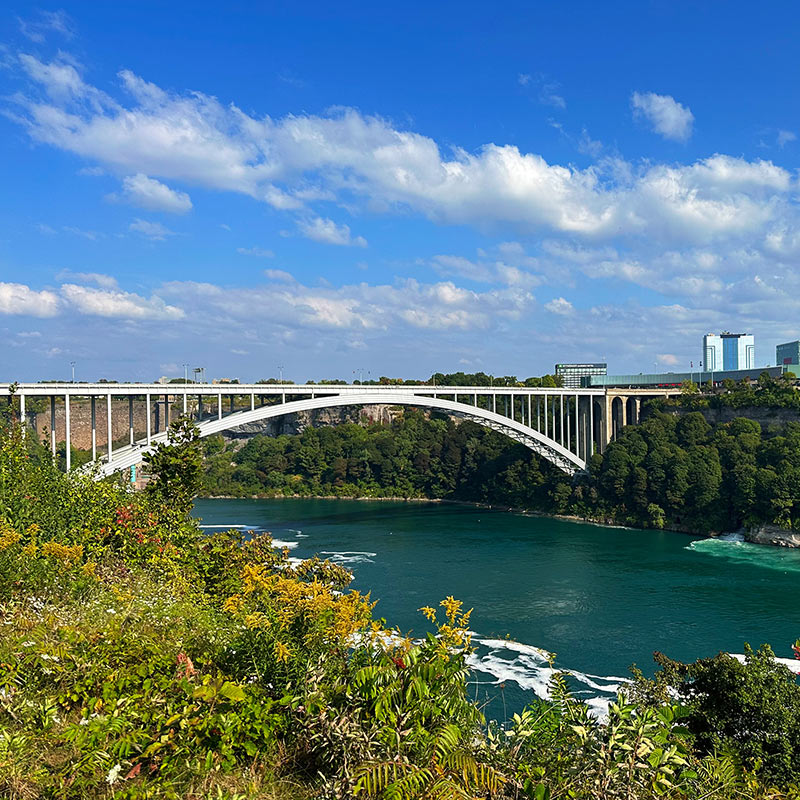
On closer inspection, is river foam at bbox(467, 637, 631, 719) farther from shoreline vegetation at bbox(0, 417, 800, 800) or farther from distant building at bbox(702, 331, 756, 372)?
distant building at bbox(702, 331, 756, 372)

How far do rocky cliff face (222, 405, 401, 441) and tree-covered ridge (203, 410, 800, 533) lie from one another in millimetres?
2095

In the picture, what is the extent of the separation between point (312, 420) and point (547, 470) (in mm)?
22112

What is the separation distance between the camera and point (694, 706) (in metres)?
4.60

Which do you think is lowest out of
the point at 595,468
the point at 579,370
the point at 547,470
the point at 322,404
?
the point at 547,470

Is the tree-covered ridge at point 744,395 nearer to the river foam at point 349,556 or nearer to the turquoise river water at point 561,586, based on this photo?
the turquoise river water at point 561,586

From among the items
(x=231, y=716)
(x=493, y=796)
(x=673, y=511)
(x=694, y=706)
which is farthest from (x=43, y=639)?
(x=673, y=511)

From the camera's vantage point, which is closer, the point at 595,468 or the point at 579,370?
the point at 595,468

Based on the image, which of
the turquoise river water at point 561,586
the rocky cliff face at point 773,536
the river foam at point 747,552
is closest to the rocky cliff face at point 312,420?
the turquoise river water at point 561,586

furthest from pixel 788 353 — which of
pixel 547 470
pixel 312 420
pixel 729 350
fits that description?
pixel 312 420

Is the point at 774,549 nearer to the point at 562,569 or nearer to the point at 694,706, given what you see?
the point at 562,569

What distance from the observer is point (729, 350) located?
62469 mm

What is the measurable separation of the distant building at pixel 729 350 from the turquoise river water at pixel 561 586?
40.2 m

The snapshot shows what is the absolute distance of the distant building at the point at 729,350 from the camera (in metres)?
61.7

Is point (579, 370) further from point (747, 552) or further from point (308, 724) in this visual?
point (308, 724)
